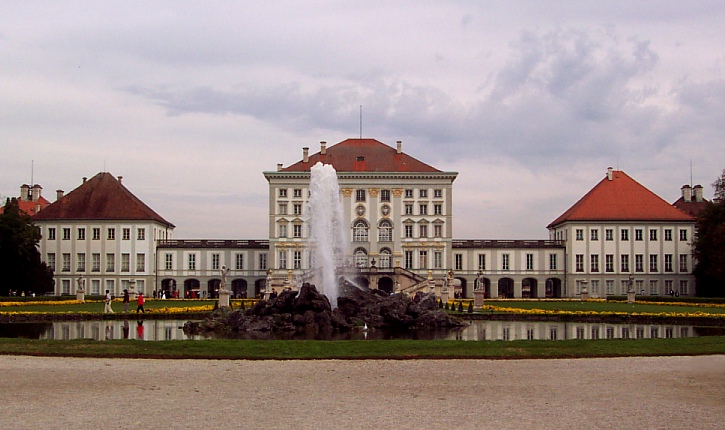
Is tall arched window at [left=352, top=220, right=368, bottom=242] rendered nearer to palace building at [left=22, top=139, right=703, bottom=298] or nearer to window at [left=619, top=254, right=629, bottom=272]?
palace building at [left=22, top=139, right=703, bottom=298]

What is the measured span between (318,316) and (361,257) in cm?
4410

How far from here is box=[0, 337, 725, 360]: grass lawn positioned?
57.7 ft

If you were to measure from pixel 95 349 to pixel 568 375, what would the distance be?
10.4m

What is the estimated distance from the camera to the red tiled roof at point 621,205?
7050 centimetres

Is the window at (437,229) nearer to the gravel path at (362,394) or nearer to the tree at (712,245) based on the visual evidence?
the tree at (712,245)

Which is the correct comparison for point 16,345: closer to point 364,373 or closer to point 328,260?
point 364,373

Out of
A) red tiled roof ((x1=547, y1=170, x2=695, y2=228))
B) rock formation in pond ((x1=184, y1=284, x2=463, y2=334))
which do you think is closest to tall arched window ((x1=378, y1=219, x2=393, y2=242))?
red tiled roof ((x1=547, y1=170, x2=695, y2=228))

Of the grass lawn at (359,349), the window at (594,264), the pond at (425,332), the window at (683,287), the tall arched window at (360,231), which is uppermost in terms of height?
the tall arched window at (360,231)

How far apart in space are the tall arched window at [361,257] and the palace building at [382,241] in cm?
9

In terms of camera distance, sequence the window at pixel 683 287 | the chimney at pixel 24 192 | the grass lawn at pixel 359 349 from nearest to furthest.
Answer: the grass lawn at pixel 359 349 → the window at pixel 683 287 → the chimney at pixel 24 192

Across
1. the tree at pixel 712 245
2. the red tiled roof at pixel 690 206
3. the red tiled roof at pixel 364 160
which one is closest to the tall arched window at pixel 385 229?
the red tiled roof at pixel 364 160

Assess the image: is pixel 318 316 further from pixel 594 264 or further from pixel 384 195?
pixel 594 264

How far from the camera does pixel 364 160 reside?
238 feet

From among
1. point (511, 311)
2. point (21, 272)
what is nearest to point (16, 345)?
point (511, 311)
